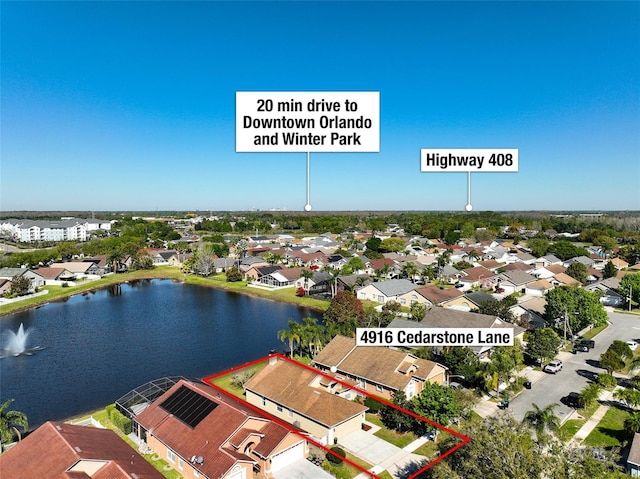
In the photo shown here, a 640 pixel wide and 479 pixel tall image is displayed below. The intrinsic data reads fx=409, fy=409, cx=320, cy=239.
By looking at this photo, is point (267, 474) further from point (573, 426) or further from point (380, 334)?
point (573, 426)

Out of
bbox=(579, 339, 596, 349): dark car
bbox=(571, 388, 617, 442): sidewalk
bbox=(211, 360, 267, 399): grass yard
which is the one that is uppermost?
bbox=(579, 339, 596, 349): dark car

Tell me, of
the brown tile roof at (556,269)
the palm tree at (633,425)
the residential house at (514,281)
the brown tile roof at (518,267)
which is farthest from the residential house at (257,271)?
the palm tree at (633,425)

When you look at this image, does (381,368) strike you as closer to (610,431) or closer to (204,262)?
(610,431)

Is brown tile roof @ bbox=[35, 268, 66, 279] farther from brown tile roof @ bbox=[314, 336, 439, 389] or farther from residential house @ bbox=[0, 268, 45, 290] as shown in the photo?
brown tile roof @ bbox=[314, 336, 439, 389]

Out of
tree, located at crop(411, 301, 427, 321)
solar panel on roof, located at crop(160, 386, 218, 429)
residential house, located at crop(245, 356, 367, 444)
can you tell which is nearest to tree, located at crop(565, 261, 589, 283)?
tree, located at crop(411, 301, 427, 321)

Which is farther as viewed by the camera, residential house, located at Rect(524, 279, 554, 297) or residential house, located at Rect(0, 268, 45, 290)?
residential house, located at Rect(0, 268, 45, 290)

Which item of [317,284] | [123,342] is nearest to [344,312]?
[123,342]
